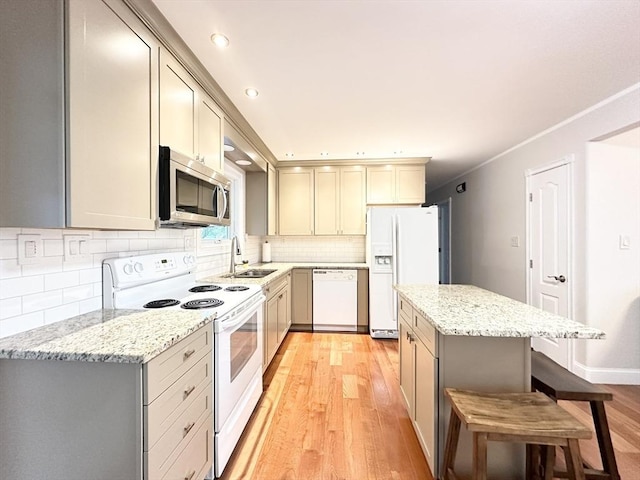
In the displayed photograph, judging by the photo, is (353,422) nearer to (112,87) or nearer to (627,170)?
(112,87)

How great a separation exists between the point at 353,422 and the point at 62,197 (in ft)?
6.87

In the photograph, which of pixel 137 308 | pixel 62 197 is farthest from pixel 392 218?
pixel 62 197

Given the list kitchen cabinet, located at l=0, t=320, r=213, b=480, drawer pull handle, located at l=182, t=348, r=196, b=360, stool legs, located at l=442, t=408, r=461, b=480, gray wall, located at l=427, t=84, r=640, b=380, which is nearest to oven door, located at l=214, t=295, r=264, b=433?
drawer pull handle, located at l=182, t=348, r=196, b=360

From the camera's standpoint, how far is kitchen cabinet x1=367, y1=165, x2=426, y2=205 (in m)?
4.21

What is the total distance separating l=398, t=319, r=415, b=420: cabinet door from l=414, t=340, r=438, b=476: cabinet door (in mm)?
95

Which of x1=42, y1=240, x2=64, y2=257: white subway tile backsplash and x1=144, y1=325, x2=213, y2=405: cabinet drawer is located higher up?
x1=42, y1=240, x2=64, y2=257: white subway tile backsplash

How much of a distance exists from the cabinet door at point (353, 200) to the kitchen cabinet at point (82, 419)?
3.49 m

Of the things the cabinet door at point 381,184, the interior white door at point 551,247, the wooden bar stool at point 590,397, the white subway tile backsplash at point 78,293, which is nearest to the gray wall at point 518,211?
the interior white door at point 551,247

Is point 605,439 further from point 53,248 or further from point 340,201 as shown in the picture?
point 340,201

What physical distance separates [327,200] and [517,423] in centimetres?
355

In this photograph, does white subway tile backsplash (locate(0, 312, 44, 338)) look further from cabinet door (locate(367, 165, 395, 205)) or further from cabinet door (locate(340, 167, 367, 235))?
cabinet door (locate(367, 165, 395, 205))

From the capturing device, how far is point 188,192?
174 cm

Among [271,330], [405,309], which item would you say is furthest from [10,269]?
[405,309]

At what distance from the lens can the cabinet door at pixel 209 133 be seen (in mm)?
2023
